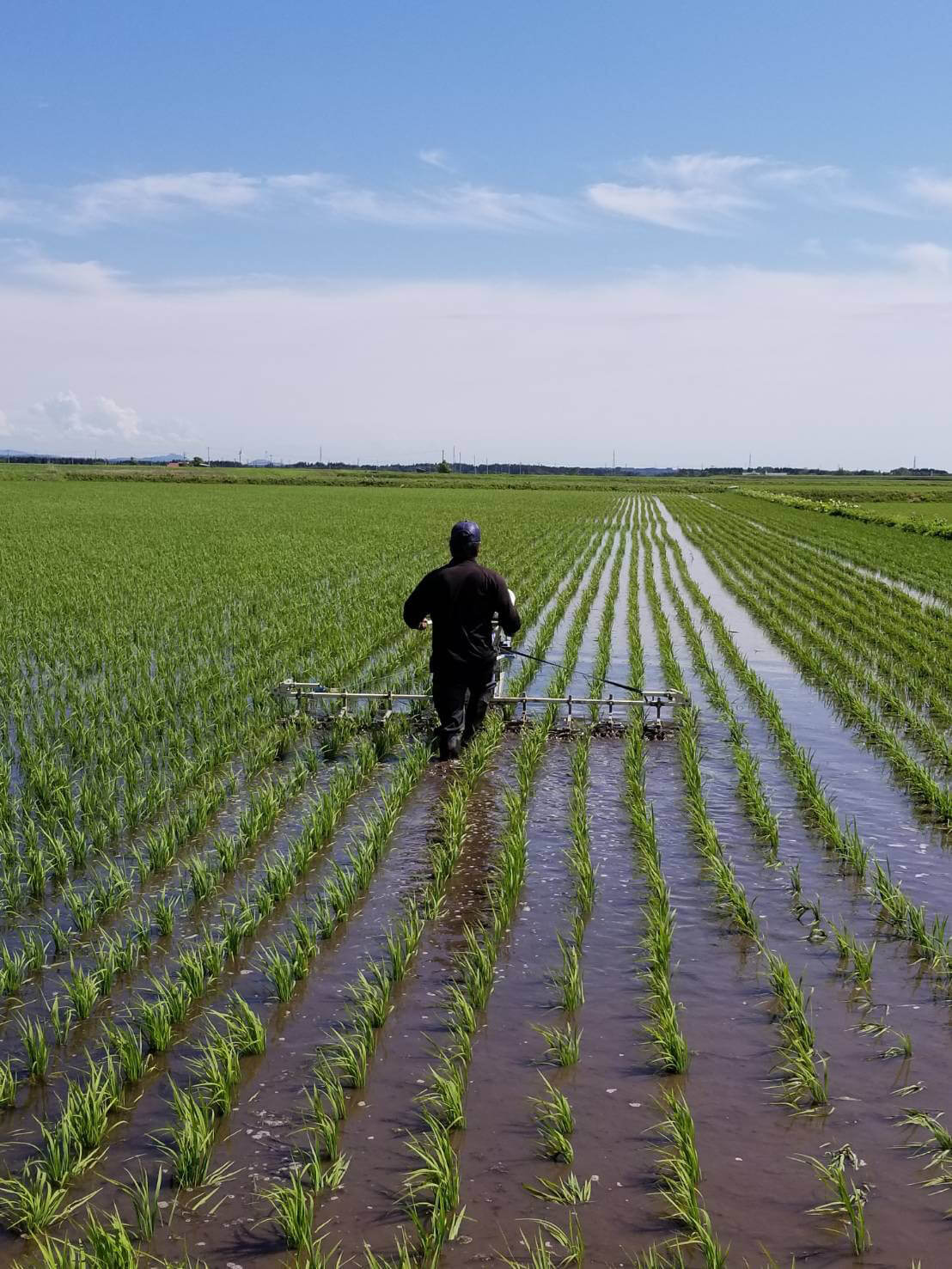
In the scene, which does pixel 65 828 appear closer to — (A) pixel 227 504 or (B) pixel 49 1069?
(B) pixel 49 1069

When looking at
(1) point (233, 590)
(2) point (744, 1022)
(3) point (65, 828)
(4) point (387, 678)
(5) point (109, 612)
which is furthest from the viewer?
(1) point (233, 590)

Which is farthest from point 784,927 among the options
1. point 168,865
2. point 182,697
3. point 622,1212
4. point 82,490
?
point 82,490

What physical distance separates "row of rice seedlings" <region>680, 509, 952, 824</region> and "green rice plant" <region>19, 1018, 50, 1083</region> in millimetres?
4949

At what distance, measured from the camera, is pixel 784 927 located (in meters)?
4.78

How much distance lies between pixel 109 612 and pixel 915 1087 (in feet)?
39.9

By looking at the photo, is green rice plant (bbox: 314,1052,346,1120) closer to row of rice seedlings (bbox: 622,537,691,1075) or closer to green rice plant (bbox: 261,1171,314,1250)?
green rice plant (bbox: 261,1171,314,1250)

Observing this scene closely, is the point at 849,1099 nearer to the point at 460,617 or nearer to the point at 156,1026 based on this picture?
the point at 156,1026

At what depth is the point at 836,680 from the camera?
10.7 metres

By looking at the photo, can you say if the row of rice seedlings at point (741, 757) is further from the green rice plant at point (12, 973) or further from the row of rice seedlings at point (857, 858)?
the green rice plant at point (12, 973)

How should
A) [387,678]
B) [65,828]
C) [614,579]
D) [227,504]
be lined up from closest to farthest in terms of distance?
[65,828] → [387,678] → [614,579] → [227,504]

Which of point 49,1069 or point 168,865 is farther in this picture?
point 168,865

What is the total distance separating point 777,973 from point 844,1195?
52.5 inches

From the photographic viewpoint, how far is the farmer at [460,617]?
23.7ft

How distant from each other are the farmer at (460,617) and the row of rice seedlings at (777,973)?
1578 mm
